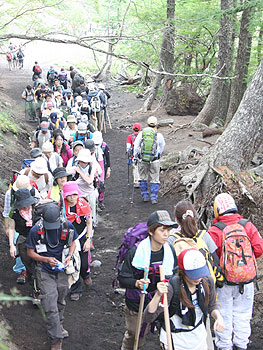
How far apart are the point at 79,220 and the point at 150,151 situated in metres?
4.43

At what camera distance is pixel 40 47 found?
163 ft

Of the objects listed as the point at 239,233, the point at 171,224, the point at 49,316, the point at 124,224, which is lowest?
the point at 124,224

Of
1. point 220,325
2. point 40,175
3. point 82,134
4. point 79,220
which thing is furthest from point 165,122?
point 220,325

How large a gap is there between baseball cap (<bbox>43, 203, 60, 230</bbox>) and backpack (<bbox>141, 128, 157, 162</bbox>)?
18.7ft

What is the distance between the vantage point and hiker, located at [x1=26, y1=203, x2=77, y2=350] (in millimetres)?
5074

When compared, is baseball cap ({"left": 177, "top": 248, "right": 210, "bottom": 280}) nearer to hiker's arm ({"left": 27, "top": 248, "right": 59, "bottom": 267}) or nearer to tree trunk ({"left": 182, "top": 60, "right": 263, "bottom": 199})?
hiker's arm ({"left": 27, "top": 248, "right": 59, "bottom": 267})

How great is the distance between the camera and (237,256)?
16.2ft

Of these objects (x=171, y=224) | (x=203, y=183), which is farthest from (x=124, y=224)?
(x=171, y=224)

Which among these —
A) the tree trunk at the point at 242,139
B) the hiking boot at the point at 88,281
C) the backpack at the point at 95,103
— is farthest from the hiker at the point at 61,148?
the backpack at the point at 95,103

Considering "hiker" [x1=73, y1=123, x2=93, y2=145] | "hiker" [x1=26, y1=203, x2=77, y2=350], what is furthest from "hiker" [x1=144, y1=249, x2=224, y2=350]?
"hiker" [x1=73, y1=123, x2=93, y2=145]

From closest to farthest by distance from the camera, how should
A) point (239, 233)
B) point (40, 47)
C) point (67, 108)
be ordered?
point (239, 233)
point (67, 108)
point (40, 47)

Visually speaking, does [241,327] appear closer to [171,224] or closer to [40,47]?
[171,224]

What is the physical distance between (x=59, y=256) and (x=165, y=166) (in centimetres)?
894

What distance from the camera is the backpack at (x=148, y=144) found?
10.5 m
